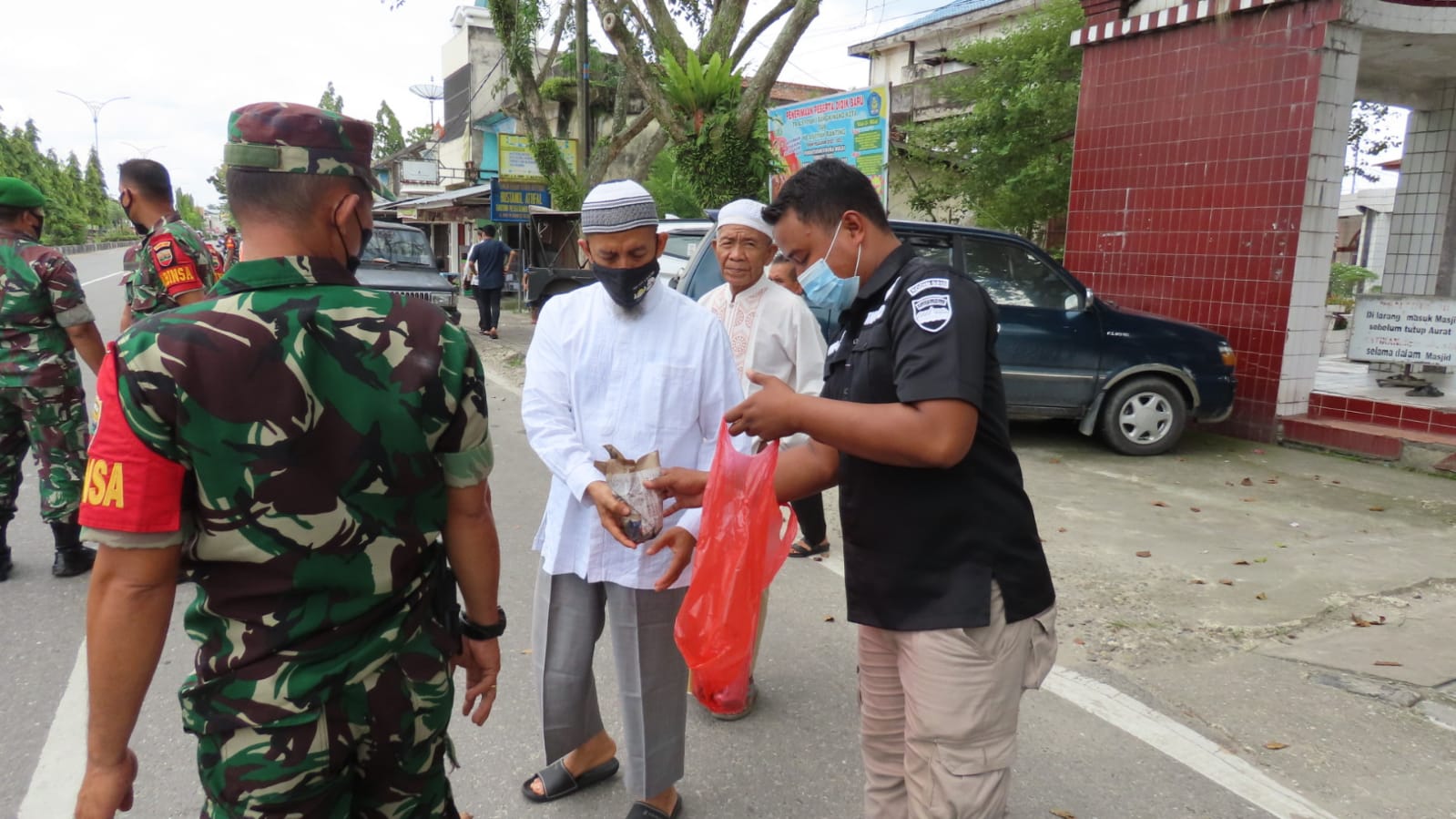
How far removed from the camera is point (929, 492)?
1879mm

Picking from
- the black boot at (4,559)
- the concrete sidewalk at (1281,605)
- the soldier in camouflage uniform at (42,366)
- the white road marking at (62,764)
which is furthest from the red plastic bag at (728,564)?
the black boot at (4,559)

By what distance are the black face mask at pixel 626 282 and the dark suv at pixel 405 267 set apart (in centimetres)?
1019

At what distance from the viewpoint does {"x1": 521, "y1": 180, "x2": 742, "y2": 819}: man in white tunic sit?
2451mm

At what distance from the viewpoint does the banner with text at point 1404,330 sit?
796cm

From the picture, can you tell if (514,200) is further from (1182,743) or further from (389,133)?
(389,133)

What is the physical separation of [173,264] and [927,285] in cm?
404

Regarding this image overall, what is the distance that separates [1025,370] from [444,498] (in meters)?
6.32

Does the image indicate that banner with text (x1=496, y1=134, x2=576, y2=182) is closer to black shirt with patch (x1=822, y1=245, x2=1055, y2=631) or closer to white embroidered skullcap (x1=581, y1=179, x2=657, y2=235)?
white embroidered skullcap (x1=581, y1=179, x2=657, y2=235)

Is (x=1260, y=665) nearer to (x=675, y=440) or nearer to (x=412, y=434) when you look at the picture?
(x=675, y=440)

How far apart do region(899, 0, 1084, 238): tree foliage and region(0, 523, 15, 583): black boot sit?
11821mm

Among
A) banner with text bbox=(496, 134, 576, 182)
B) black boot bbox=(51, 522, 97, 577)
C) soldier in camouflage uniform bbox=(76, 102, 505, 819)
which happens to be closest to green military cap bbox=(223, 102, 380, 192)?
soldier in camouflage uniform bbox=(76, 102, 505, 819)

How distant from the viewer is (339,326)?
4.71 feet

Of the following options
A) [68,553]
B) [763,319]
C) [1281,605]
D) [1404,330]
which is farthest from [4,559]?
[1404,330]

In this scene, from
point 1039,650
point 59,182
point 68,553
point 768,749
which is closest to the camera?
Answer: point 1039,650
